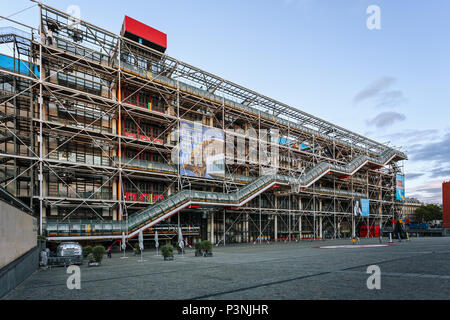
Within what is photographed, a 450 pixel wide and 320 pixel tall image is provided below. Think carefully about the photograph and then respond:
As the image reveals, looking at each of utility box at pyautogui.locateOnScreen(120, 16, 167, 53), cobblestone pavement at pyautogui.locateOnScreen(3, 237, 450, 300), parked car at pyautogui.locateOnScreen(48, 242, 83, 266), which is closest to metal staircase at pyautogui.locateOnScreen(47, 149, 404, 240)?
parked car at pyautogui.locateOnScreen(48, 242, 83, 266)

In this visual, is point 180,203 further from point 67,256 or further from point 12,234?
point 12,234

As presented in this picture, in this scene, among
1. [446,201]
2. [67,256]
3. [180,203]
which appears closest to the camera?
[67,256]

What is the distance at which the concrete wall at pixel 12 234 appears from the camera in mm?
10023

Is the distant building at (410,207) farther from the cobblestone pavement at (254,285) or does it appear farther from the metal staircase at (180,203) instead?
the cobblestone pavement at (254,285)

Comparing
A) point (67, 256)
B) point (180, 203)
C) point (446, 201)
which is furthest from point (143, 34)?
point (446, 201)

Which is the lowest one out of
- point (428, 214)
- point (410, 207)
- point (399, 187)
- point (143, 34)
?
point (428, 214)

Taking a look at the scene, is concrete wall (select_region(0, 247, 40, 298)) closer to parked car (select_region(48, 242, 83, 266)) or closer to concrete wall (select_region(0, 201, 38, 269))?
concrete wall (select_region(0, 201, 38, 269))

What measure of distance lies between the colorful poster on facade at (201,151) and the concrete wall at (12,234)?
19900 millimetres

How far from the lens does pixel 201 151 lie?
36156 mm

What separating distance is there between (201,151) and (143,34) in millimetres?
14528

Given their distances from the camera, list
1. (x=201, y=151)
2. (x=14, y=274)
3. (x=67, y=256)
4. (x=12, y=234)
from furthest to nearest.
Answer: (x=201, y=151)
(x=67, y=256)
(x=12, y=234)
(x=14, y=274)

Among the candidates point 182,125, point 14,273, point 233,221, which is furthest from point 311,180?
point 14,273

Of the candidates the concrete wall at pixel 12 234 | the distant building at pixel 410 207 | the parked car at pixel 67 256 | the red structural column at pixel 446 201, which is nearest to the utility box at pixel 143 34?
the parked car at pixel 67 256
